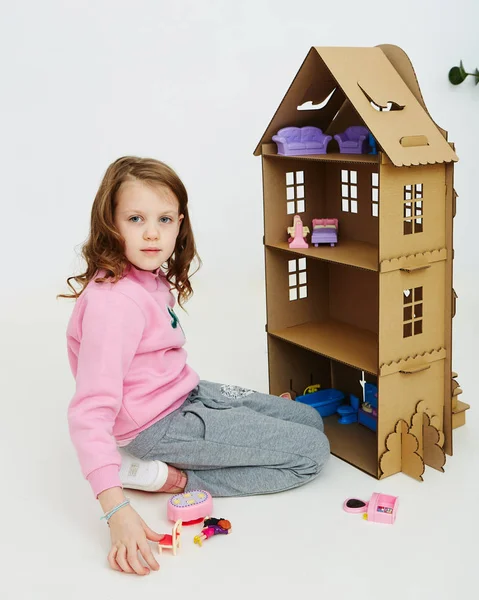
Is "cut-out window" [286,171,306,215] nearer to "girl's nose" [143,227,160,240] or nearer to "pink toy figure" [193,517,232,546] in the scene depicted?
"girl's nose" [143,227,160,240]

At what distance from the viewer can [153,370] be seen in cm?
189

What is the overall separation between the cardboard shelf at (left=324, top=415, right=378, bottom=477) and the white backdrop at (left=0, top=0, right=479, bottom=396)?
3.10 feet

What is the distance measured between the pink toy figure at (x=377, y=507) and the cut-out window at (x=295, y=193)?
0.82 meters

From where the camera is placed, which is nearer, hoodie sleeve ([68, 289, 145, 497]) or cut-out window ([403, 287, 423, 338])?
hoodie sleeve ([68, 289, 145, 497])

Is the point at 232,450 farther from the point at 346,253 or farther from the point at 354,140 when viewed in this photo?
the point at 354,140

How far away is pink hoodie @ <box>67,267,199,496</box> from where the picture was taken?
1.68 m

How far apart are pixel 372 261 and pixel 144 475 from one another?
2.33ft

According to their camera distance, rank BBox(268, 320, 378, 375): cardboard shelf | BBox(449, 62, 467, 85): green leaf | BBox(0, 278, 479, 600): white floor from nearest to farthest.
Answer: BBox(0, 278, 479, 600): white floor < BBox(268, 320, 378, 375): cardboard shelf < BBox(449, 62, 467, 85): green leaf

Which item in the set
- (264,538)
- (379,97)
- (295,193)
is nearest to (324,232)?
(295,193)

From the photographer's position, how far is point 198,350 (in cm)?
290

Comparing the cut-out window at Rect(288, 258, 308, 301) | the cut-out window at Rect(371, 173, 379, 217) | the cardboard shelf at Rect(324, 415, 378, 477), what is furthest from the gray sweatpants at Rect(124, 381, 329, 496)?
the cut-out window at Rect(371, 173, 379, 217)

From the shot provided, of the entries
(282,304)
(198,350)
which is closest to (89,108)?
(198,350)

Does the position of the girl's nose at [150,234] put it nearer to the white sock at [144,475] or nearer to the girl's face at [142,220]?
the girl's face at [142,220]

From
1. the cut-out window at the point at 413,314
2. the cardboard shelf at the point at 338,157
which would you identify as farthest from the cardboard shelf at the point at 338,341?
the cardboard shelf at the point at 338,157
